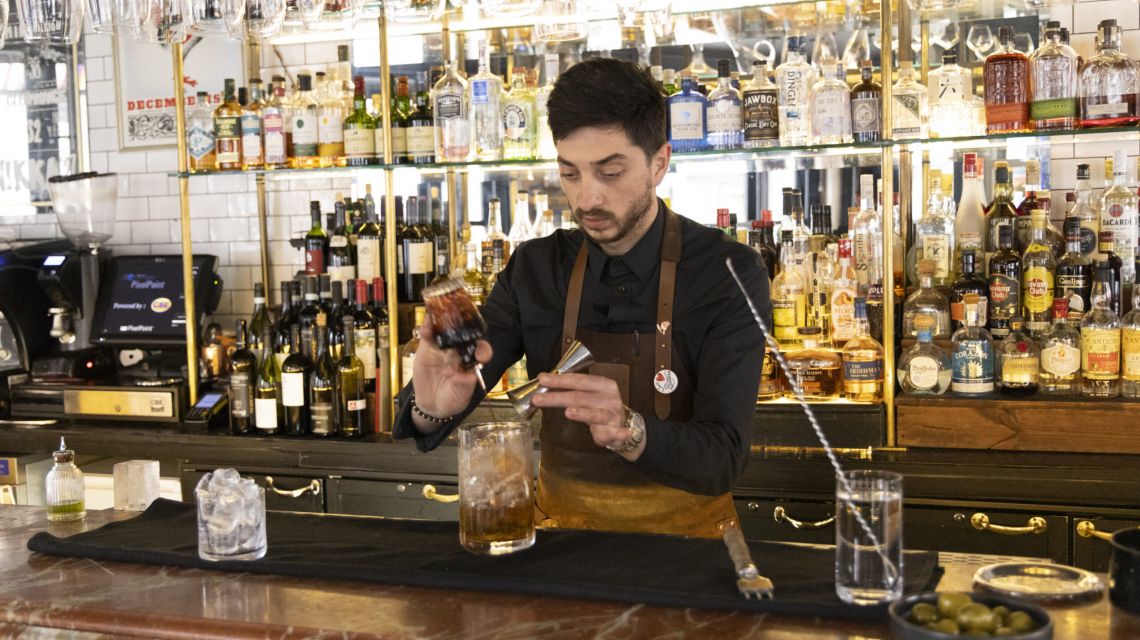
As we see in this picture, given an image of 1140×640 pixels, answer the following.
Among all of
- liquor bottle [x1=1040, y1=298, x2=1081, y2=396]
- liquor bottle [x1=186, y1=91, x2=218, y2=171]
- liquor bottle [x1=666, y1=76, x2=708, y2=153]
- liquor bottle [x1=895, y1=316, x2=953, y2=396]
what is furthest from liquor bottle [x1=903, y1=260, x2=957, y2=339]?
liquor bottle [x1=186, y1=91, x2=218, y2=171]

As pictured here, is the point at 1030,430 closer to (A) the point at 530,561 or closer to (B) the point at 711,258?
(B) the point at 711,258

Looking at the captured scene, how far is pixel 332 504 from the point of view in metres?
3.71

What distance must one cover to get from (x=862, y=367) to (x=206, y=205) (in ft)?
8.52

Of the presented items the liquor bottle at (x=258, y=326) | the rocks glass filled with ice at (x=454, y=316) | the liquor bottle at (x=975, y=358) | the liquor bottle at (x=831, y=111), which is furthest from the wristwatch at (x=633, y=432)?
the liquor bottle at (x=258, y=326)

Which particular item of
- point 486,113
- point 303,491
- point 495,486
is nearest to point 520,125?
point 486,113

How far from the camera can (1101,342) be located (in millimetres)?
3164

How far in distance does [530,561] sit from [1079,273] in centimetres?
206

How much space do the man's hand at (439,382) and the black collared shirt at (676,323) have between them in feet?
0.28

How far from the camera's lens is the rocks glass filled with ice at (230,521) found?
192 cm

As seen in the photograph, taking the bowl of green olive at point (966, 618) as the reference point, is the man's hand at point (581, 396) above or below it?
above

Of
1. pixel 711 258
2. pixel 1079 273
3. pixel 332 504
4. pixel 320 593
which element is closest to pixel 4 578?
pixel 320 593

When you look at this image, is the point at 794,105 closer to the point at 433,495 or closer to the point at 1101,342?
the point at 1101,342

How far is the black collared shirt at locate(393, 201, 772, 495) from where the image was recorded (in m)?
2.15

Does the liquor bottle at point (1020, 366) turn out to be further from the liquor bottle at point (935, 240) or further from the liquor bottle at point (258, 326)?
the liquor bottle at point (258, 326)
